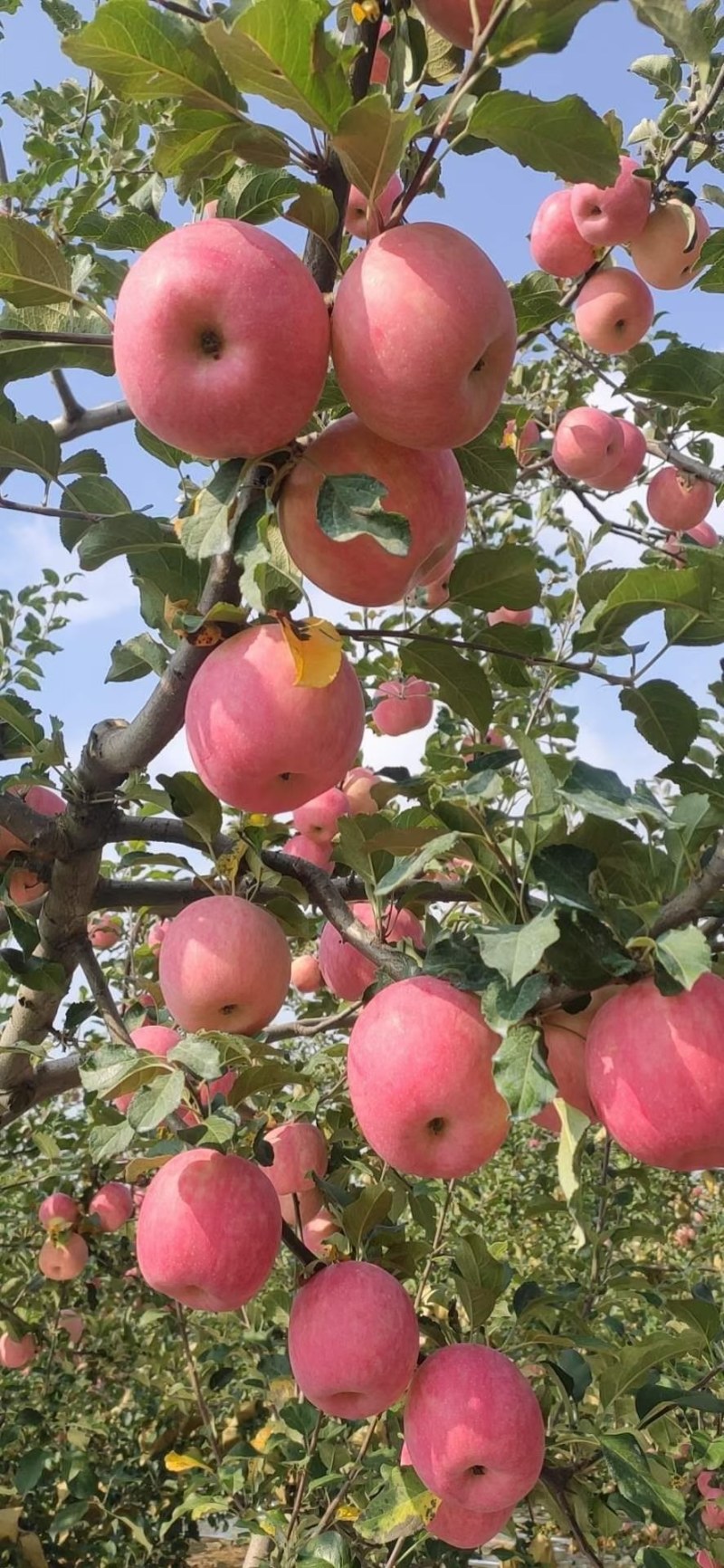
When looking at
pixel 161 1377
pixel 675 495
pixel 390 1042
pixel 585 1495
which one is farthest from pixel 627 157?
pixel 161 1377

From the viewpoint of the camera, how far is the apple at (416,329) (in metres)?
1.01

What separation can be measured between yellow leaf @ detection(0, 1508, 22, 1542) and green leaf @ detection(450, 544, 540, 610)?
3.22 m

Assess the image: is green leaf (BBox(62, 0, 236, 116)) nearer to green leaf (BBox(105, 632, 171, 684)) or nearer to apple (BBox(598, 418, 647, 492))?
green leaf (BBox(105, 632, 171, 684))

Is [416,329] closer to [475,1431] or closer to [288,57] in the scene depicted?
[288,57]

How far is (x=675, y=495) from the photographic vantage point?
395cm

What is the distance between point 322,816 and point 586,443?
1635 millimetres

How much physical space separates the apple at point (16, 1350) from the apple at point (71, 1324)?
0.71ft

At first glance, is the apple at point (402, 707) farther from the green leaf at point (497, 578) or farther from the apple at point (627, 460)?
the green leaf at point (497, 578)

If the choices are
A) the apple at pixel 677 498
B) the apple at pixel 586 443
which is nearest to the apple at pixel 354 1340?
the apple at pixel 586 443

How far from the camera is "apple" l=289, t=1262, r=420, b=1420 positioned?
1573 millimetres

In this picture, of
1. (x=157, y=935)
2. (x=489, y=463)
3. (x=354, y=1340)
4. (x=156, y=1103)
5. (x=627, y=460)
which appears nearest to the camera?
(x=156, y=1103)

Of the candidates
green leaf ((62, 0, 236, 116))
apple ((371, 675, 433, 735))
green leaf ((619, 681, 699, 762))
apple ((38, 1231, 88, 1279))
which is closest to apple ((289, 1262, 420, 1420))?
green leaf ((619, 681, 699, 762))

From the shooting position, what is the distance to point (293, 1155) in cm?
198

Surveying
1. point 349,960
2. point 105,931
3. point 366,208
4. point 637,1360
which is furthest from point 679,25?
point 105,931
